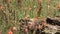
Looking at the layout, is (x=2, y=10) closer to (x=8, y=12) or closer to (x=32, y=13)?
(x=8, y=12)

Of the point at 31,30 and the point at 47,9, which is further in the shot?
the point at 47,9

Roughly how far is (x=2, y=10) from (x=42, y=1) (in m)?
1.18

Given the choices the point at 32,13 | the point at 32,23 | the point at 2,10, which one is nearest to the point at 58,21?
the point at 32,23

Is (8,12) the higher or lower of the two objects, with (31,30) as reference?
higher

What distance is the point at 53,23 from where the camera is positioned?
409 centimetres

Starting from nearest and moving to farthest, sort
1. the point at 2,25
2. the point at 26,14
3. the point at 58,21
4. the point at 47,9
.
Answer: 1. the point at 58,21
2. the point at 2,25
3. the point at 26,14
4. the point at 47,9

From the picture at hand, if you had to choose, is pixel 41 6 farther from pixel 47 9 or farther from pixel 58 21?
pixel 58 21

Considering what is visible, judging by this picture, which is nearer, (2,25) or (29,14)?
(2,25)

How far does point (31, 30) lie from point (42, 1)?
1.27 m

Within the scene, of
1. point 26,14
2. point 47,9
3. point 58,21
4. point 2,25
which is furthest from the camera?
point 47,9

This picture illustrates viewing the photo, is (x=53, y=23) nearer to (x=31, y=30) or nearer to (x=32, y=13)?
(x=31, y=30)

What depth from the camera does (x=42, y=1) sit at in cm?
525

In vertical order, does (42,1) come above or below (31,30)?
A: above

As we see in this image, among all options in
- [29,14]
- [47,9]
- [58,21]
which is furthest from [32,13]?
[58,21]
